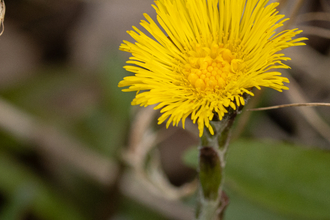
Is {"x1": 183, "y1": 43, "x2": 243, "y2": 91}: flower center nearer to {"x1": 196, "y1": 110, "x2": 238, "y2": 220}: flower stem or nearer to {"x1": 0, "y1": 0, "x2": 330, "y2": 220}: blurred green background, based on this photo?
{"x1": 196, "y1": 110, "x2": 238, "y2": 220}: flower stem

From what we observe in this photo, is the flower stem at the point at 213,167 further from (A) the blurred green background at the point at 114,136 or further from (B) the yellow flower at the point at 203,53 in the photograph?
(A) the blurred green background at the point at 114,136

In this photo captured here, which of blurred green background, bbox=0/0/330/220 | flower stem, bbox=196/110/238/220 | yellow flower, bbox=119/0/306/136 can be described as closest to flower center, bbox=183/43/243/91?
yellow flower, bbox=119/0/306/136

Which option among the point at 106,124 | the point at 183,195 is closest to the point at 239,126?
the point at 183,195

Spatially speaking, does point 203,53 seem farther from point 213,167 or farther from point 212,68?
point 213,167

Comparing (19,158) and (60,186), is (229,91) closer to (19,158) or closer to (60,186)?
(60,186)

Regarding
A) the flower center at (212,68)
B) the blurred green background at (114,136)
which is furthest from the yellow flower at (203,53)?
the blurred green background at (114,136)

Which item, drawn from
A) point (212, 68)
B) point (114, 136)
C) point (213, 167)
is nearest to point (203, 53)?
point (212, 68)
